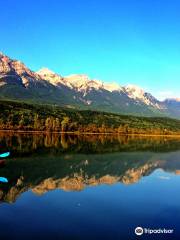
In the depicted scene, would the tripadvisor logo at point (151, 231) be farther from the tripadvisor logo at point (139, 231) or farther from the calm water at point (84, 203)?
the calm water at point (84, 203)

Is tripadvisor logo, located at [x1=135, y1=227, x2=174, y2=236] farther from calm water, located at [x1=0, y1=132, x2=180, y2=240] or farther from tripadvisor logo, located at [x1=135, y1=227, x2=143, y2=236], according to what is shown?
calm water, located at [x1=0, y1=132, x2=180, y2=240]

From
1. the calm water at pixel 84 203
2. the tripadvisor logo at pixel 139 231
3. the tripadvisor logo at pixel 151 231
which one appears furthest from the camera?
the tripadvisor logo at pixel 151 231

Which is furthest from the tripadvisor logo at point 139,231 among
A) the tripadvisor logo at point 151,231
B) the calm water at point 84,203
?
the calm water at point 84,203

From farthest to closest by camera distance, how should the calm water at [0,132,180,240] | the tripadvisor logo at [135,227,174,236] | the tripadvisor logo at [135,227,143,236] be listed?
the tripadvisor logo at [135,227,174,236] → the tripadvisor logo at [135,227,143,236] → the calm water at [0,132,180,240]

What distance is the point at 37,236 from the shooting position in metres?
27.8

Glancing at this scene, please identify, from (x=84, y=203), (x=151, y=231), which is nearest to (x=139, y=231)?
(x=151, y=231)

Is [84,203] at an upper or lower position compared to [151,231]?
lower

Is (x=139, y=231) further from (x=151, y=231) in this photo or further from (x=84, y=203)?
(x=84, y=203)

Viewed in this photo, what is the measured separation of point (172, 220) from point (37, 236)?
527 inches

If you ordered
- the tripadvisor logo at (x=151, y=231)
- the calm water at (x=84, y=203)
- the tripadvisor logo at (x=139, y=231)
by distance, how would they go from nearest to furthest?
1. the calm water at (x=84, y=203)
2. the tripadvisor logo at (x=139, y=231)
3. the tripadvisor logo at (x=151, y=231)

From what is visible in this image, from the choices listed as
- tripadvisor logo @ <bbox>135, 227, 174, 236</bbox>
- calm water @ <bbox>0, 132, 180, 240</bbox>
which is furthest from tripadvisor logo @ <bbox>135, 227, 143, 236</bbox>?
calm water @ <bbox>0, 132, 180, 240</bbox>

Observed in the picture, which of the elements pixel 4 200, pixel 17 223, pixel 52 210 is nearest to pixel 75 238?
pixel 17 223

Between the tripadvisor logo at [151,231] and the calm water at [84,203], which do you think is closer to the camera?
the calm water at [84,203]

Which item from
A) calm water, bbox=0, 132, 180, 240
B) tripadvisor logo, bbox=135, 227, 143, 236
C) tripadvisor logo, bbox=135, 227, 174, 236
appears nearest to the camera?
calm water, bbox=0, 132, 180, 240
